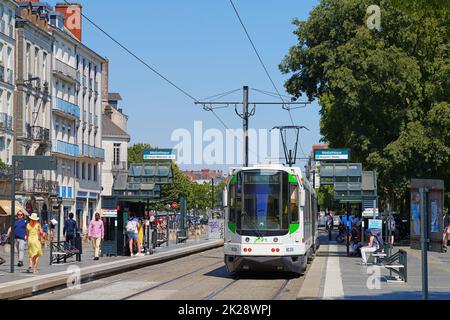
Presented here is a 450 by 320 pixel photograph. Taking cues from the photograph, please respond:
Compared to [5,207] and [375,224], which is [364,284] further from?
[5,207]

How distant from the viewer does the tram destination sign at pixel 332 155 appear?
44.8 metres

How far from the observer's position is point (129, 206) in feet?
118

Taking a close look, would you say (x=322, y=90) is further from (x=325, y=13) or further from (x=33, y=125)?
(x=33, y=125)

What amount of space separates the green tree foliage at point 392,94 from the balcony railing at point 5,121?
77.7 ft

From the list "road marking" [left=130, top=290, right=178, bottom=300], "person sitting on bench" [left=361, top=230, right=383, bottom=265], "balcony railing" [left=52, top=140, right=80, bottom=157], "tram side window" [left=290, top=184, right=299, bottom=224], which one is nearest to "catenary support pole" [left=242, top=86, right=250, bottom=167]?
"person sitting on bench" [left=361, top=230, right=383, bottom=265]

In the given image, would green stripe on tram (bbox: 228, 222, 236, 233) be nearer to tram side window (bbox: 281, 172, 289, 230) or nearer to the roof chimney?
tram side window (bbox: 281, 172, 289, 230)

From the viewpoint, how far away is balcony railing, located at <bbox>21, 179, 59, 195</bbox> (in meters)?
64.3

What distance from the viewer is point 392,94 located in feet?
144

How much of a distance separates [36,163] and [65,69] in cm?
5178

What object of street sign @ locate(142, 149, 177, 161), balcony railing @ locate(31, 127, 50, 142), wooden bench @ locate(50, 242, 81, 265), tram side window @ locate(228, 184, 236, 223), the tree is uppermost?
the tree

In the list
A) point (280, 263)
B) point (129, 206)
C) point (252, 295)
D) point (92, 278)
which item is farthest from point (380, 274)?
point (129, 206)

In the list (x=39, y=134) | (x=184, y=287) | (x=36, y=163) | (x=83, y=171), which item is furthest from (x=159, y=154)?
(x=83, y=171)

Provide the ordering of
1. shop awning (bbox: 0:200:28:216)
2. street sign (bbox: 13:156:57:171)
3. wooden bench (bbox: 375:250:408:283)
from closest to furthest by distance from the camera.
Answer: wooden bench (bbox: 375:250:408:283) → street sign (bbox: 13:156:57:171) → shop awning (bbox: 0:200:28:216)

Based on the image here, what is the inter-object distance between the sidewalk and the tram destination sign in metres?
15.5
